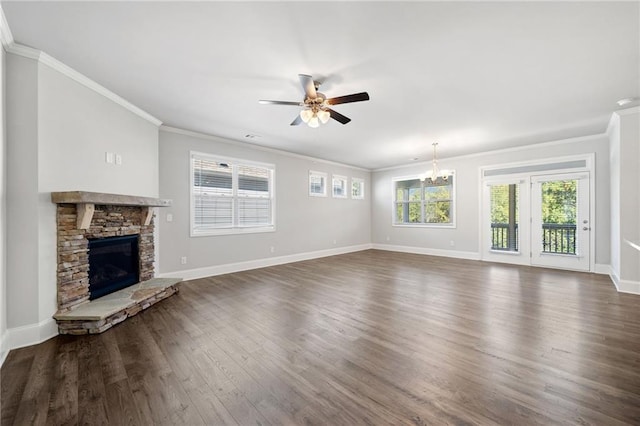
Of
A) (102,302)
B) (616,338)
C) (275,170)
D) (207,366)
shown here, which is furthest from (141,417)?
(275,170)

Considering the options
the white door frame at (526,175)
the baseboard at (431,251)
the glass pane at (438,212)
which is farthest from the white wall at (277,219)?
the white door frame at (526,175)

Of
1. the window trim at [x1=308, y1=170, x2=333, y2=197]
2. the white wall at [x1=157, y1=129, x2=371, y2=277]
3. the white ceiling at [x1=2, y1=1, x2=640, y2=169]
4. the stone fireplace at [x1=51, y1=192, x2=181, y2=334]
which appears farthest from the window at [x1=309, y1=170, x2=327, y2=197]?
the stone fireplace at [x1=51, y1=192, x2=181, y2=334]

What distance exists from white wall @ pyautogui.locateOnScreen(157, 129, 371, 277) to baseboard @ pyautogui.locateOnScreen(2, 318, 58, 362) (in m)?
1.92

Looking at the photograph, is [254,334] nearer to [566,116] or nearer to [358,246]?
[566,116]

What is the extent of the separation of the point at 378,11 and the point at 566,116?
4208 millimetres

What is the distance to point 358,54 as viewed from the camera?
2494mm

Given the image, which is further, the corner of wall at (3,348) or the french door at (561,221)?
the french door at (561,221)

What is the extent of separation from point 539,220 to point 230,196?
698cm

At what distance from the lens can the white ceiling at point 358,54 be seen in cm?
199

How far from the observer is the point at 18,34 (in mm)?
2246

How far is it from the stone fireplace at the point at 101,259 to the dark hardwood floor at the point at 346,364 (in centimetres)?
18

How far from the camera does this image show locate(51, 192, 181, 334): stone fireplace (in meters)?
2.68

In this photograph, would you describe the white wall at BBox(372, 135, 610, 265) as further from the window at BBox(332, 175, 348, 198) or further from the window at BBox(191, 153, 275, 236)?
the window at BBox(191, 153, 275, 236)

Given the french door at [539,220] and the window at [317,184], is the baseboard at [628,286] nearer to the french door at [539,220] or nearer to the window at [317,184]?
the french door at [539,220]
